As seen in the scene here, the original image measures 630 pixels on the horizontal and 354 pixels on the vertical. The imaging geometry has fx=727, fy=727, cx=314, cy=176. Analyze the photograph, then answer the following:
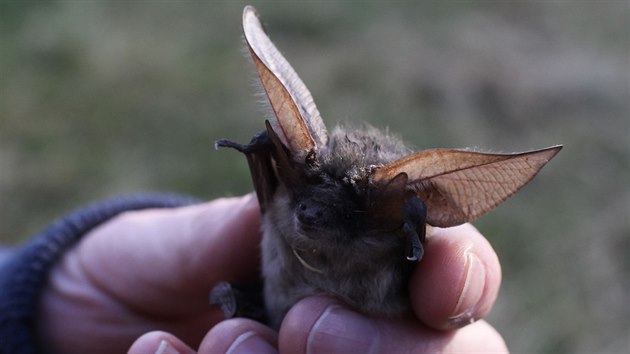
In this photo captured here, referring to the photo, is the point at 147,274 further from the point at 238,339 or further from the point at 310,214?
the point at 310,214

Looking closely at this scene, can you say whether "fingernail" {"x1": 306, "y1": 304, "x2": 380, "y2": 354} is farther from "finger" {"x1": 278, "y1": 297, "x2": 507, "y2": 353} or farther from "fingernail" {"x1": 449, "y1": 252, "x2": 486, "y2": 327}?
"fingernail" {"x1": 449, "y1": 252, "x2": 486, "y2": 327}

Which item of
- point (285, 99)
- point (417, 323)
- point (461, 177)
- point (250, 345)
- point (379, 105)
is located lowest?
point (250, 345)

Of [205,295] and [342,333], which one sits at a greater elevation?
[342,333]

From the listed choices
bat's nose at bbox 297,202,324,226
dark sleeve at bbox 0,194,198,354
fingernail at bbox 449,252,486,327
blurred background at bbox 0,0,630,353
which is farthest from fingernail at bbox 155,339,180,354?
blurred background at bbox 0,0,630,353

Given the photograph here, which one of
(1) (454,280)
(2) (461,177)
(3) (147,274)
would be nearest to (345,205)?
(2) (461,177)

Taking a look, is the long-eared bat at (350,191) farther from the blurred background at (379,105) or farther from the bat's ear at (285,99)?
the blurred background at (379,105)

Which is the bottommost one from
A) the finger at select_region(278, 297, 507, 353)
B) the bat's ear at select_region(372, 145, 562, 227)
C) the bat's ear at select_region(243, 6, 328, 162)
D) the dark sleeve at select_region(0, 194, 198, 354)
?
the dark sleeve at select_region(0, 194, 198, 354)
